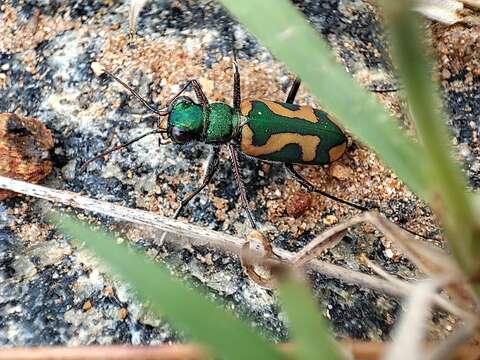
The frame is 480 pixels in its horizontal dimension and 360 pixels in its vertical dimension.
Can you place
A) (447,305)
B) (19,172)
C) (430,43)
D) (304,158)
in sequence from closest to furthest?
(447,305), (19,172), (304,158), (430,43)

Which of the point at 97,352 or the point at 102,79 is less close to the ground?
the point at 97,352

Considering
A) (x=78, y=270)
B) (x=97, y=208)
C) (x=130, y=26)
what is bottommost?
(x=78, y=270)

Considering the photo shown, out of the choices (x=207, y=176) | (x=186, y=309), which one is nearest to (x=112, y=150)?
(x=207, y=176)

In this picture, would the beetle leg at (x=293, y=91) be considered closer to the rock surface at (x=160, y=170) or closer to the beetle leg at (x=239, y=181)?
the rock surface at (x=160, y=170)

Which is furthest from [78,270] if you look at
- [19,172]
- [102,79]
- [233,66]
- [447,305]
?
[447,305]

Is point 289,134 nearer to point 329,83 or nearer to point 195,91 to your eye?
point 195,91

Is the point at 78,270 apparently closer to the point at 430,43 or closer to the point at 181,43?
the point at 181,43
